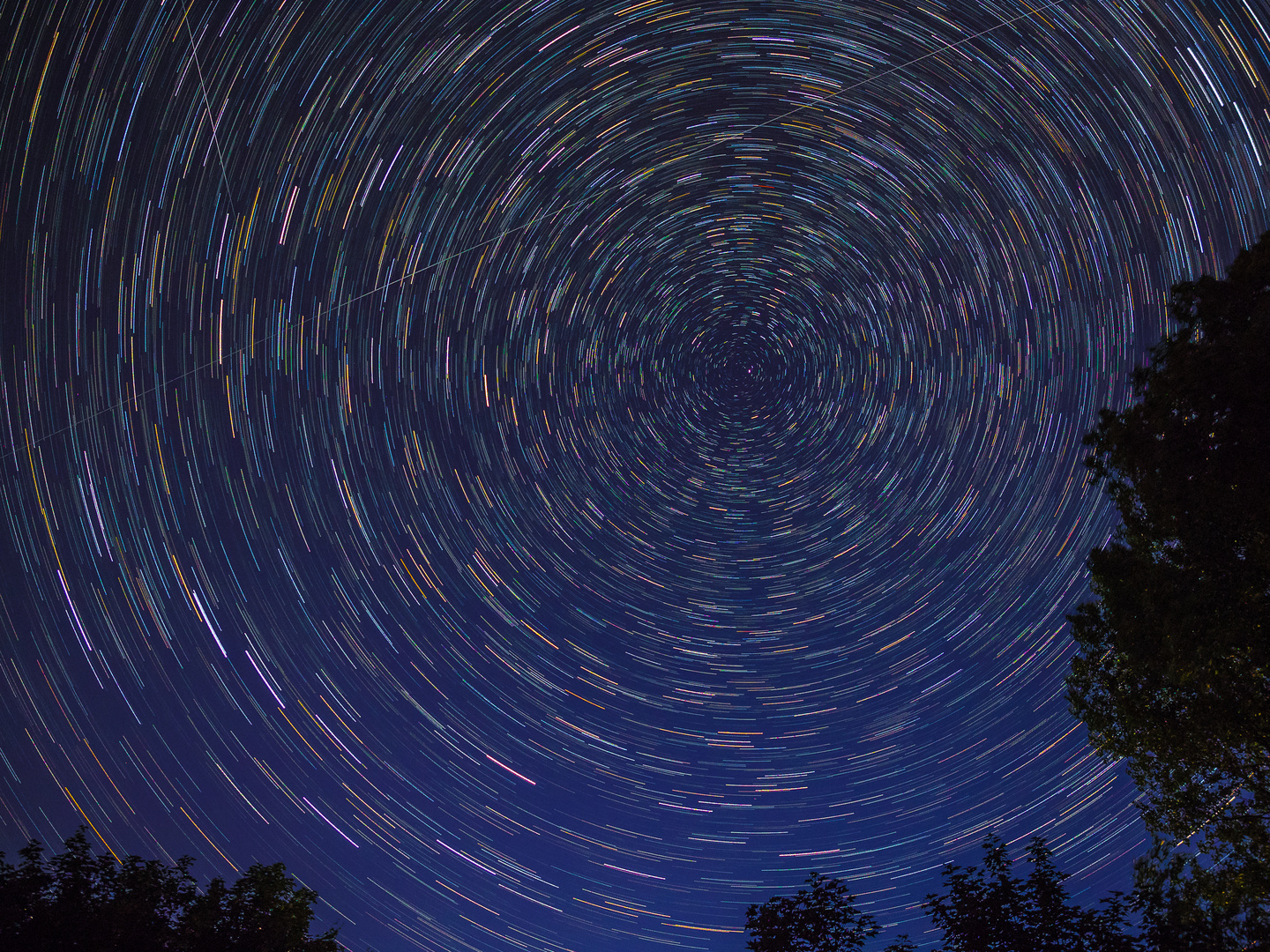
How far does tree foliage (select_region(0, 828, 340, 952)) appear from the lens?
1073 centimetres

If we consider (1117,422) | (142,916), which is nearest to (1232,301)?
(1117,422)

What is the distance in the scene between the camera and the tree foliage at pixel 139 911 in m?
10.7

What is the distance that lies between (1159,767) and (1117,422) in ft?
14.8

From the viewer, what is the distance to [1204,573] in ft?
24.9

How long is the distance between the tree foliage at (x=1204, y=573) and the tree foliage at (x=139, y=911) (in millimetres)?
13771

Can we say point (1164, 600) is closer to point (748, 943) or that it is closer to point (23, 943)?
point (748, 943)

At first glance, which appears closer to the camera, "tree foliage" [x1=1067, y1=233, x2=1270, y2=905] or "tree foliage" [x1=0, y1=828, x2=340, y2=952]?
"tree foliage" [x1=1067, y1=233, x2=1270, y2=905]

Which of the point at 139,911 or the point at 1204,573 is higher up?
the point at 1204,573

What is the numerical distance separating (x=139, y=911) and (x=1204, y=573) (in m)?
16.3

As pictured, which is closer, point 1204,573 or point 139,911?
point 1204,573

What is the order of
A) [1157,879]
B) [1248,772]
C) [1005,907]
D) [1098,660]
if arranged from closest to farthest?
[1248,772]
[1157,879]
[1098,660]
[1005,907]

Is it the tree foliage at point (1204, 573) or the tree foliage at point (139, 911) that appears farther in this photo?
the tree foliage at point (139, 911)

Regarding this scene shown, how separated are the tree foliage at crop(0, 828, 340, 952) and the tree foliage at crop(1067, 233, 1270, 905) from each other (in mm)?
13771

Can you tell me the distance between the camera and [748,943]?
1155 cm
